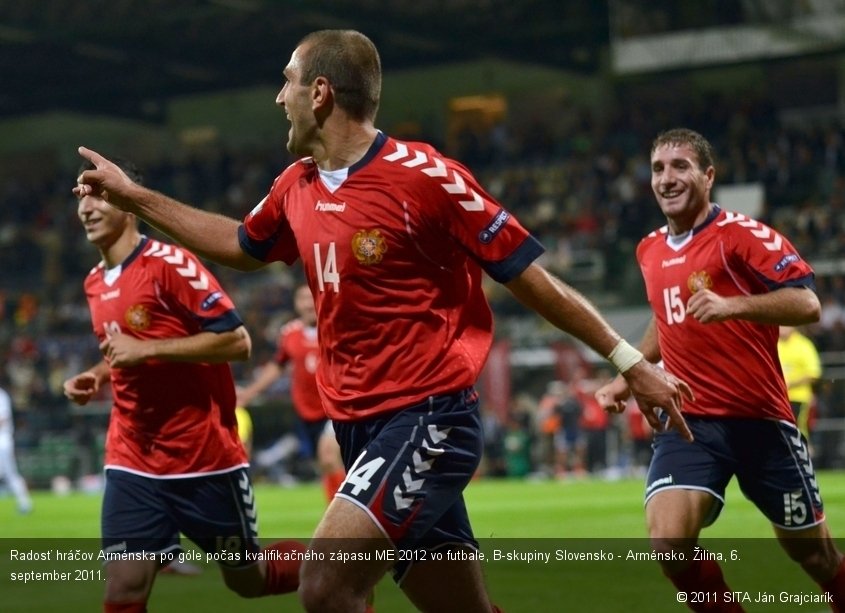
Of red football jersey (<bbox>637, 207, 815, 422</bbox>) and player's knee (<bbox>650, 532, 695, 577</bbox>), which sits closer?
player's knee (<bbox>650, 532, 695, 577</bbox>)

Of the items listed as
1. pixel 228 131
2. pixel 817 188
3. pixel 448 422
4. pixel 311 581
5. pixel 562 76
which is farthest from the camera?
pixel 228 131

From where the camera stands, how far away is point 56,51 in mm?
41000

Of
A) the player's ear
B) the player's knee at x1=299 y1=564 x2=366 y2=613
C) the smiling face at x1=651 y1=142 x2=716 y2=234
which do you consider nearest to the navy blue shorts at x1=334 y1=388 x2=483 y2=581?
the player's knee at x1=299 y1=564 x2=366 y2=613

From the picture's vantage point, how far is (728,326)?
6762 millimetres

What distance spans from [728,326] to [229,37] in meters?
34.0

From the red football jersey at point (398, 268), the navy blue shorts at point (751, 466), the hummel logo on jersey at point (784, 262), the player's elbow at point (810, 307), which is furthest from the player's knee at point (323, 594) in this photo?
the hummel logo on jersey at point (784, 262)

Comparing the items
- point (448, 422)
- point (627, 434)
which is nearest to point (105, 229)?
point (448, 422)

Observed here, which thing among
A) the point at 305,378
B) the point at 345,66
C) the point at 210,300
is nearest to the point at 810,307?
the point at 345,66

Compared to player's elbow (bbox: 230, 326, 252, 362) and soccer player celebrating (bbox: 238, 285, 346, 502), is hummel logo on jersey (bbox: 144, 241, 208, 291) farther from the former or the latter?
soccer player celebrating (bbox: 238, 285, 346, 502)

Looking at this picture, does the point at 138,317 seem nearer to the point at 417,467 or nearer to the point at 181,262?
the point at 181,262

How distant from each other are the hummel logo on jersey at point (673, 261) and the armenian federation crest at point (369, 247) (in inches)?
98.7

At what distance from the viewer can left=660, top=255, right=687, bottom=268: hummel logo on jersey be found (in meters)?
6.94

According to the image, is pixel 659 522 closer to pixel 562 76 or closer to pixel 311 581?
pixel 311 581

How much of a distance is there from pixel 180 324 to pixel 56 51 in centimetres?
3600
